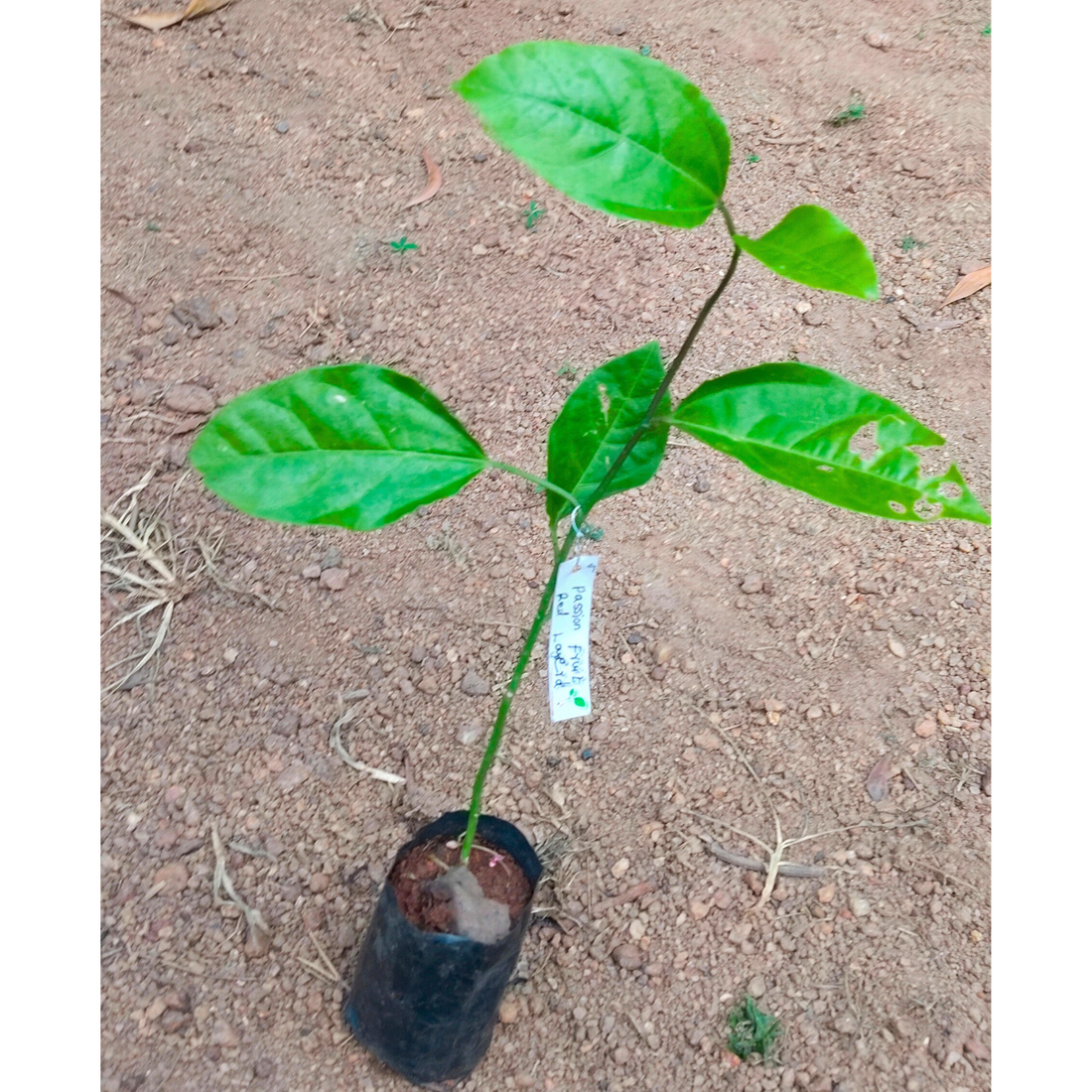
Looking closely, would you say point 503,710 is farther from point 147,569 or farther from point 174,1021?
point 147,569

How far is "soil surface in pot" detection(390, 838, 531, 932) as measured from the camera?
3.64ft

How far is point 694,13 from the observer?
256 centimetres

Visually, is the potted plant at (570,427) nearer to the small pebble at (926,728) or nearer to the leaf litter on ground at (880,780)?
the leaf litter on ground at (880,780)

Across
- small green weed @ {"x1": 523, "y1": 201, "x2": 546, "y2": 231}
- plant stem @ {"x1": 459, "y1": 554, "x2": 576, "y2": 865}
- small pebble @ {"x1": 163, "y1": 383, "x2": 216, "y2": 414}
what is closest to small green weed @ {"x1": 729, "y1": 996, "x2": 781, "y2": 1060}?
plant stem @ {"x1": 459, "y1": 554, "x2": 576, "y2": 865}

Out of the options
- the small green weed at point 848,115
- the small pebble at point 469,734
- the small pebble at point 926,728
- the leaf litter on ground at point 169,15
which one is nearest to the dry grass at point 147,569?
the small pebble at point 469,734

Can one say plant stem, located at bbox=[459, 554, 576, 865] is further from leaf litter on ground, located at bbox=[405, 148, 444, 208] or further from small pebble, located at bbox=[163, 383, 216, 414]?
leaf litter on ground, located at bbox=[405, 148, 444, 208]

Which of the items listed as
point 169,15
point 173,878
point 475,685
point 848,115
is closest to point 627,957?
point 475,685

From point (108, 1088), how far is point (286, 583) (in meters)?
0.83

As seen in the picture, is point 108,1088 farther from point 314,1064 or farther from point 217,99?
point 217,99

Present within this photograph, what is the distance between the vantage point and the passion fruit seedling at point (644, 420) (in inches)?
26.0

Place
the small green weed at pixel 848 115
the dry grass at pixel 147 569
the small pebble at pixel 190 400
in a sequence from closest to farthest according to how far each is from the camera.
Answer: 1. the dry grass at pixel 147 569
2. the small pebble at pixel 190 400
3. the small green weed at pixel 848 115

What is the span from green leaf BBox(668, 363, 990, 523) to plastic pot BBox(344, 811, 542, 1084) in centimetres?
67

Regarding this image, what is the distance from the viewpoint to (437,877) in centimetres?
114

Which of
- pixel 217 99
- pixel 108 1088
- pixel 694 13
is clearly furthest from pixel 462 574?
pixel 694 13
